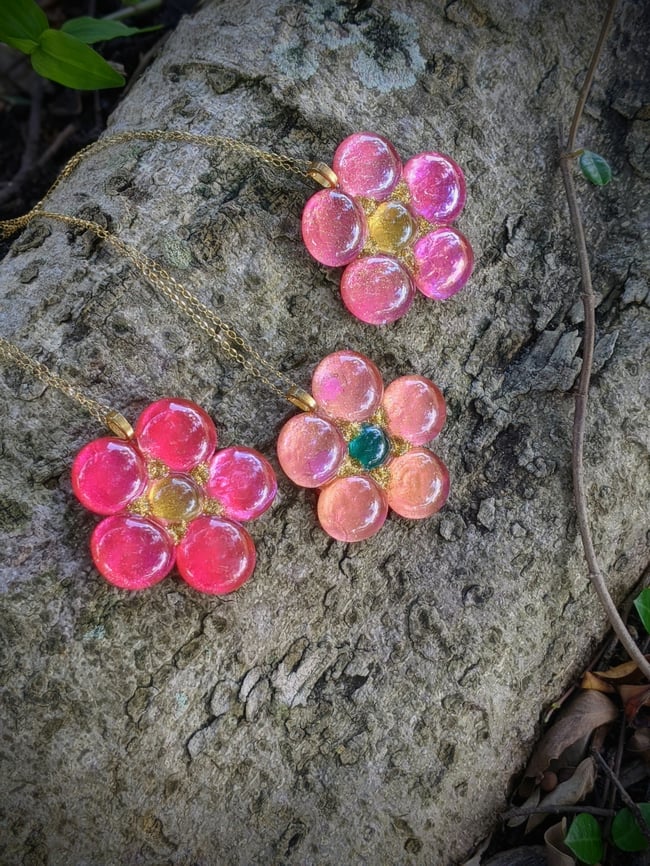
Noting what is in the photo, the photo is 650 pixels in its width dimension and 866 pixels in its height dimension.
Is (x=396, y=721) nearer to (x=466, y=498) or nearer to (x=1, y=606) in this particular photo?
(x=466, y=498)

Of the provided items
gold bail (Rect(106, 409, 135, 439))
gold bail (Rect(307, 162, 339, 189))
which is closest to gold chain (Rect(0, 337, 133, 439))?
gold bail (Rect(106, 409, 135, 439))

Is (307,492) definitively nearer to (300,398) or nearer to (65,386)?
(300,398)

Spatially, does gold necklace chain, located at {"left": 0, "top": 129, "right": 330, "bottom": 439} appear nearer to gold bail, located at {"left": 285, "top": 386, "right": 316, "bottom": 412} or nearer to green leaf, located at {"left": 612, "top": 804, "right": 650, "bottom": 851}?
gold bail, located at {"left": 285, "top": 386, "right": 316, "bottom": 412}

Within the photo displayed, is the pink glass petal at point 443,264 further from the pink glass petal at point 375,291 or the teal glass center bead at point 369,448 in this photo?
the teal glass center bead at point 369,448

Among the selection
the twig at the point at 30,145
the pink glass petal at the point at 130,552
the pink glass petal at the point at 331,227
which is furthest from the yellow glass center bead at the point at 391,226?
the twig at the point at 30,145

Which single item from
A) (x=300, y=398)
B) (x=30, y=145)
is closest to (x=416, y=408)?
(x=300, y=398)

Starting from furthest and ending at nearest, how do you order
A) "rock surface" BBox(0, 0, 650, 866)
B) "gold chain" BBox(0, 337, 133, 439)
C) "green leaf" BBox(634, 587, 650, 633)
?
"green leaf" BBox(634, 587, 650, 633), "gold chain" BBox(0, 337, 133, 439), "rock surface" BBox(0, 0, 650, 866)
